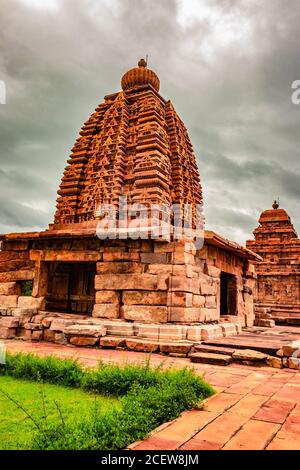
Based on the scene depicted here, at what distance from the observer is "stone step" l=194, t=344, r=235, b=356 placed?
5.49 metres

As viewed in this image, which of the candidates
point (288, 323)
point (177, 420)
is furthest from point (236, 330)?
point (288, 323)

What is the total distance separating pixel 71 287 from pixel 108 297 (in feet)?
9.12

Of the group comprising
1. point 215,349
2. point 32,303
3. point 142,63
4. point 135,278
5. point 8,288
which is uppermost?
point 142,63

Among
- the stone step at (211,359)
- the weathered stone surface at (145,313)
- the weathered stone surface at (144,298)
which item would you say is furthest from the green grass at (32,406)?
the weathered stone surface at (144,298)

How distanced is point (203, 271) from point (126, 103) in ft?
25.2

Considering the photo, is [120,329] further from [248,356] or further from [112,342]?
[248,356]

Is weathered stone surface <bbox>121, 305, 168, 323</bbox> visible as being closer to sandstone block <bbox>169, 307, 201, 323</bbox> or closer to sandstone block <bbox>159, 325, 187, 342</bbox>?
sandstone block <bbox>169, 307, 201, 323</bbox>

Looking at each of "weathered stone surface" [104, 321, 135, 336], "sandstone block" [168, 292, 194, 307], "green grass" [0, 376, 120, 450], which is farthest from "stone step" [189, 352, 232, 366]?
"green grass" [0, 376, 120, 450]

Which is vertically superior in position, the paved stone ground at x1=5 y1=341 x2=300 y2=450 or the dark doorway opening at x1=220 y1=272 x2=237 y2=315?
the dark doorway opening at x1=220 y1=272 x2=237 y2=315

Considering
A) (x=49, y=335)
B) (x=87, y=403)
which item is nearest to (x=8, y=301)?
(x=49, y=335)

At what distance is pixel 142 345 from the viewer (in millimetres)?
6188

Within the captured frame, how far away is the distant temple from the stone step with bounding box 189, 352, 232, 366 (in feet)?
53.5

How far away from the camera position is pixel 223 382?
4.06 m
